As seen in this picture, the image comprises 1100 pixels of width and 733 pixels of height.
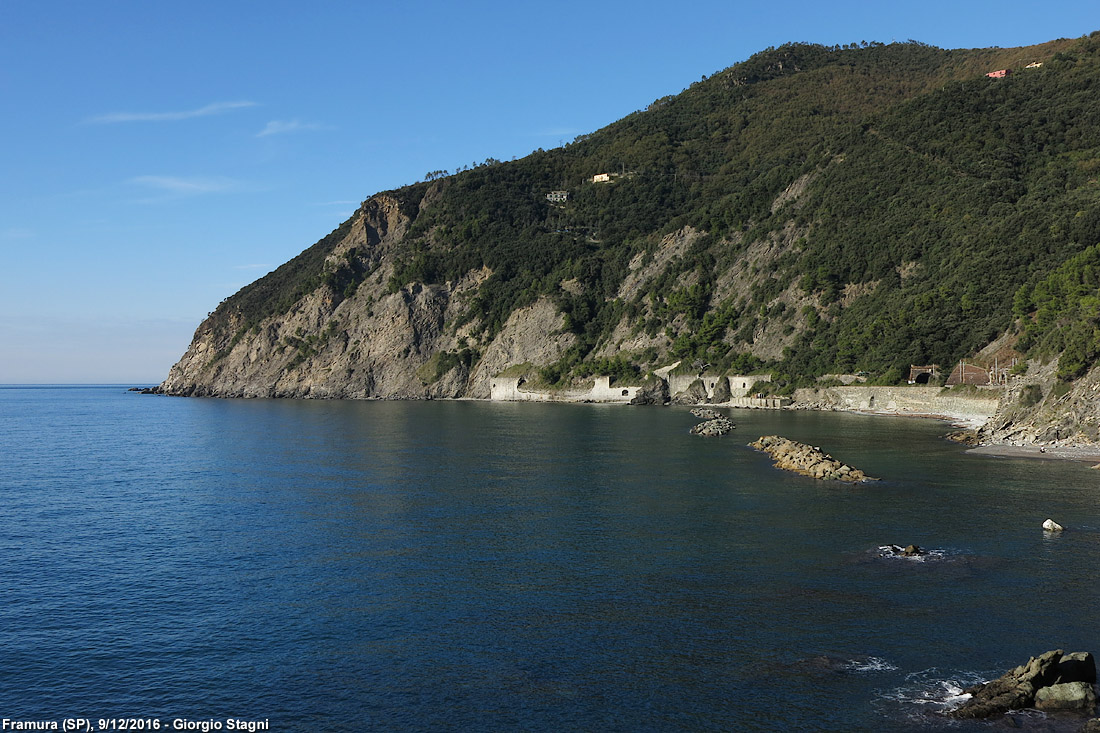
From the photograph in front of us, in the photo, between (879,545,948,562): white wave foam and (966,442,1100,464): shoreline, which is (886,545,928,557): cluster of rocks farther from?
(966,442,1100,464): shoreline

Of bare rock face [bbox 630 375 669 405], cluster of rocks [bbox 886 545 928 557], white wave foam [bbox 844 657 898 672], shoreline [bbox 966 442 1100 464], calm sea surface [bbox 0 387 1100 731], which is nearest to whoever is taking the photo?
calm sea surface [bbox 0 387 1100 731]

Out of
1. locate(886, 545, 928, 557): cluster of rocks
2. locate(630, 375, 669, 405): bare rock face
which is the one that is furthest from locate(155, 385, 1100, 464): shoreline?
locate(886, 545, 928, 557): cluster of rocks

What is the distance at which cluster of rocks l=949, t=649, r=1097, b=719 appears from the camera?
19.6 m

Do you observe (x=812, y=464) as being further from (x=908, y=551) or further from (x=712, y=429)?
(x=712, y=429)

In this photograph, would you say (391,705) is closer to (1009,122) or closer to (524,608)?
(524,608)

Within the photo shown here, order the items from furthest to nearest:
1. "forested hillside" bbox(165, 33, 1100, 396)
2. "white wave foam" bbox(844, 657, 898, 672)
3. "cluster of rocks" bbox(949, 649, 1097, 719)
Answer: "forested hillside" bbox(165, 33, 1100, 396) < "white wave foam" bbox(844, 657, 898, 672) < "cluster of rocks" bbox(949, 649, 1097, 719)

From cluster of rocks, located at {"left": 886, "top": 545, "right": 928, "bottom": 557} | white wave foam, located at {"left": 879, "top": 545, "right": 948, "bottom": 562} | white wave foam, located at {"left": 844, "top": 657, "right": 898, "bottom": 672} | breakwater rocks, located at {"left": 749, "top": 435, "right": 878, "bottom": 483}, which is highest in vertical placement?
breakwater rocks, located at {"left": 749, "top": 435, "right": 878, "bottom": 483}

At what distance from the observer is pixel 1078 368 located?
7075 cm

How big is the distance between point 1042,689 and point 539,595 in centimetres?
1575

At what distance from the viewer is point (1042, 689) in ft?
65.5

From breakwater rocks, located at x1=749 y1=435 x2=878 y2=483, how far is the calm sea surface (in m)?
2.74

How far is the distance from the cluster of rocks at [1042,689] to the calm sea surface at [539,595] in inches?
24.6

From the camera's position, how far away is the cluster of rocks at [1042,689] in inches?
772

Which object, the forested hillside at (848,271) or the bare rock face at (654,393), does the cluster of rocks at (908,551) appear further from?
the bare rock face at (654,393)
